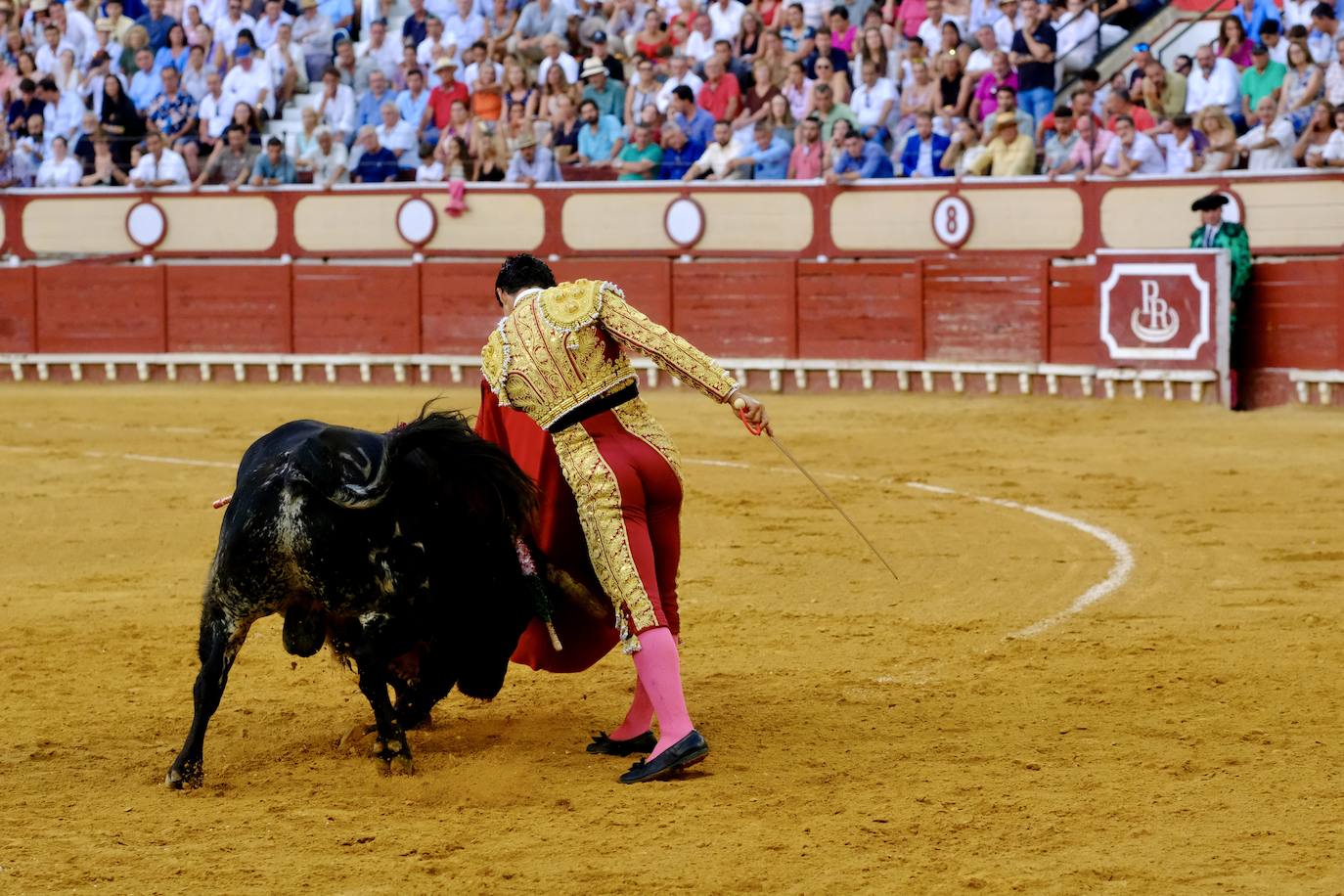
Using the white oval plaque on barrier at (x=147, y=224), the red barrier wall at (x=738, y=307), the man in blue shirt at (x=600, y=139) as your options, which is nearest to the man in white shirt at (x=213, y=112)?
the white oval plaque on barrier at (x=147, y=224)

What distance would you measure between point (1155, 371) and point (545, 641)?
8414 mm

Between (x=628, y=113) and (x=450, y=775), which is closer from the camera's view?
(x=450, y=775)

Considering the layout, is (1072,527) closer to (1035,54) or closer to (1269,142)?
(1269,142)

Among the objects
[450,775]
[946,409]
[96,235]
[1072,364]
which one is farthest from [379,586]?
[96,235]

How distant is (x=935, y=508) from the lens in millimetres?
8281

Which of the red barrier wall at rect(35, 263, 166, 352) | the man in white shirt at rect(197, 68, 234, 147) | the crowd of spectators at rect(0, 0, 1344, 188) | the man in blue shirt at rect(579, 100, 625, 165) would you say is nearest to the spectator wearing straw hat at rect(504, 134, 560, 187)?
the crowd of spectators at rect(0, 0, 1344, 188)

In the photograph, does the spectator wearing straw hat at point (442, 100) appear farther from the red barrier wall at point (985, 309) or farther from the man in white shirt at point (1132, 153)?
the man in white shirt at point (1132, 153)

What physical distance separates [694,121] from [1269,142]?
14.2ft

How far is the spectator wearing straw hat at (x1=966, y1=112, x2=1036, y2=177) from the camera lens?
13.1m

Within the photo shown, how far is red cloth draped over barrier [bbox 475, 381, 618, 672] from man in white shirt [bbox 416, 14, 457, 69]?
1150 cm

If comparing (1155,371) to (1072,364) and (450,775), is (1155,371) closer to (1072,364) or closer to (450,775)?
(1072,364)

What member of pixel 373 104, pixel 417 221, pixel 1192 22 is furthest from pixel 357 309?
pixel 1192 22

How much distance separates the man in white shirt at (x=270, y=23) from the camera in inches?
650

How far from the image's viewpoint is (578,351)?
4277 mm
